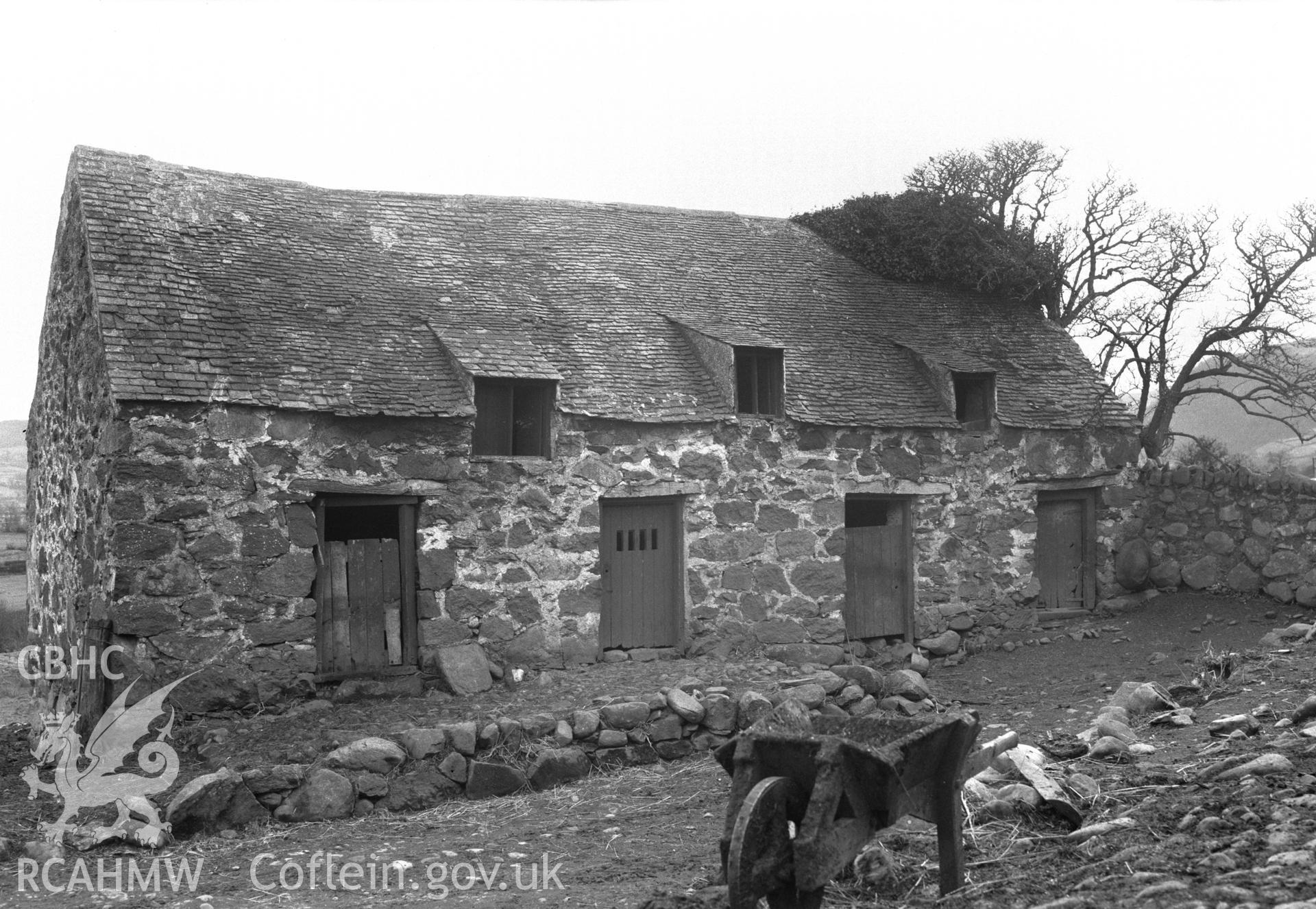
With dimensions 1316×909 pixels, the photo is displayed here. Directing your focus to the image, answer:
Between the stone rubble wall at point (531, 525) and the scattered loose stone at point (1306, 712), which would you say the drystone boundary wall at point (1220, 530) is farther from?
the scattered loose stone at point (1306, 712)

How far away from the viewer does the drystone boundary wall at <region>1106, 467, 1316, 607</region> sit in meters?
15.3

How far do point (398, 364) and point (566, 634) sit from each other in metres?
3.55

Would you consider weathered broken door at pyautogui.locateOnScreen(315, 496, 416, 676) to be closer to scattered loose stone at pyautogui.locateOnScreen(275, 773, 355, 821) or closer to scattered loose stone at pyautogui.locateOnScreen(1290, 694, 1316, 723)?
scattered loose stone at pyautogui.locateOnScreen(275, 773, 355, 821)

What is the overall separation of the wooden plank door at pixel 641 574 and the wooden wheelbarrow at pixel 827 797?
787cm

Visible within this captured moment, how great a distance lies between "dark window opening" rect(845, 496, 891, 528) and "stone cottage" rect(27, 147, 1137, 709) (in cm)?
3

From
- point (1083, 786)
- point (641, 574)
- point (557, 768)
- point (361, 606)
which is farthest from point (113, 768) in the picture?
point (1083, 786)

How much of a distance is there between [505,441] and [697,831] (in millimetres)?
6177

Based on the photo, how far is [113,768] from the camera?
9.90 m

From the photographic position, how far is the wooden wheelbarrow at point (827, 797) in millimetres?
5191

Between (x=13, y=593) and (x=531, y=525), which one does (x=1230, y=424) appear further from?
(x=13, y=593)

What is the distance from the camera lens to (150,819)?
8.72 meters

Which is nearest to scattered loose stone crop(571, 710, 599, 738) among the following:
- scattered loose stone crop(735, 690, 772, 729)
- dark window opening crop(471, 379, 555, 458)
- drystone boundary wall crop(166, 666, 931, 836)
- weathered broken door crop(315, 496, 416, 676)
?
drystone boundary wall crop(166, 666, 931, 836)

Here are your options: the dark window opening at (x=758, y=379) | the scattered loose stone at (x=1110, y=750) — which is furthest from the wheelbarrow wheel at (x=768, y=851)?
the dark window opening at (x=758, y=379)

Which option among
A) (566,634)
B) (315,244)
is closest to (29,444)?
(315,244)
